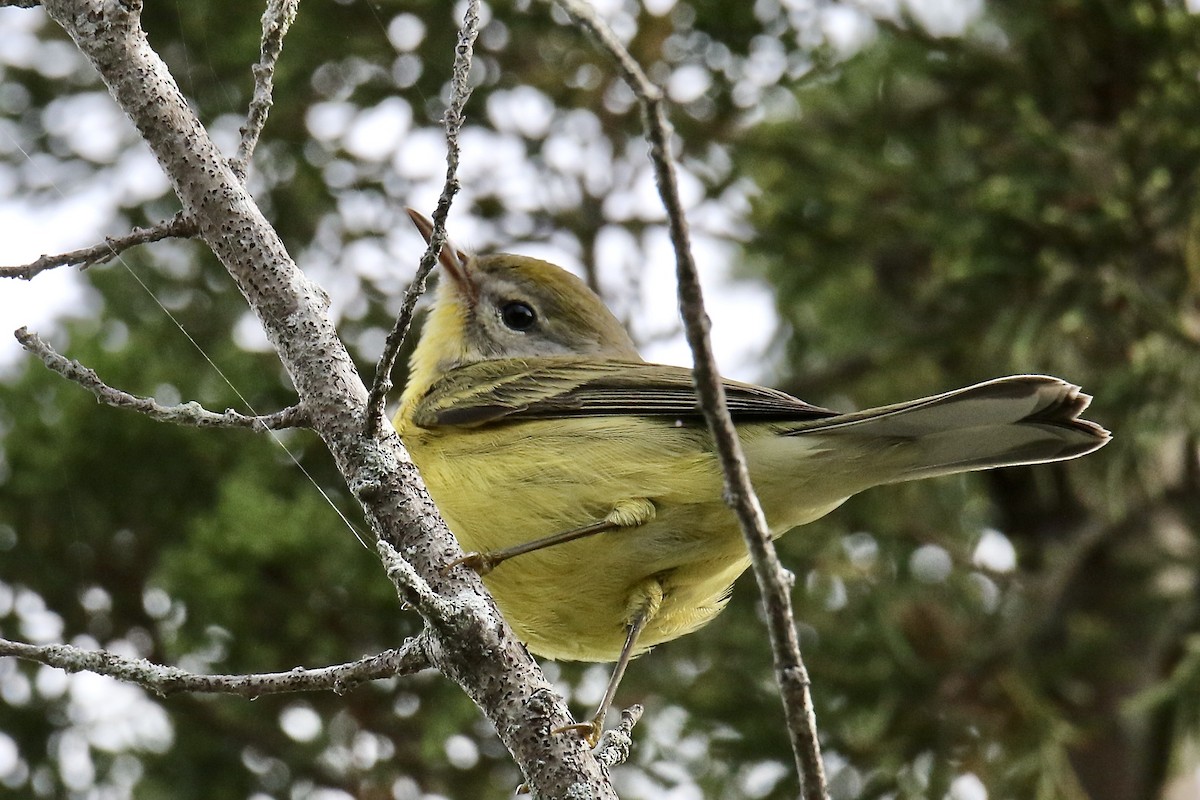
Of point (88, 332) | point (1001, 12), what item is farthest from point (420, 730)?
point (1001, 12)

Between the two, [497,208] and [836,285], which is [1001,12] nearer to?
[836,285]

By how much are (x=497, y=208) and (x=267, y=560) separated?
2.38m

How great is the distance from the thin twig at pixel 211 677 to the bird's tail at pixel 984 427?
1515mm

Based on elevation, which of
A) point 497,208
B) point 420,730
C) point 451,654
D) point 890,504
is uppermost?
point 497,208

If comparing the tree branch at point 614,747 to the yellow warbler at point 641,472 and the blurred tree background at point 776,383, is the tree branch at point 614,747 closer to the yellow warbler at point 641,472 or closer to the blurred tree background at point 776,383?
the yellow warbler at point 641,472

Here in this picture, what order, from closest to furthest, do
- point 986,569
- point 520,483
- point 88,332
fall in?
point 520,483 < point 88,332 < point 986,569

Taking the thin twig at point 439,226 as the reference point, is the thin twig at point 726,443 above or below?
below

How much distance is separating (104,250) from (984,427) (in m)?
2.29

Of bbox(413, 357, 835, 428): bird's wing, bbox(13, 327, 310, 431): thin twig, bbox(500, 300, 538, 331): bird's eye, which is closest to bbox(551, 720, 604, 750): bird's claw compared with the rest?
bbox(13, 327, 310, 431): thin twig

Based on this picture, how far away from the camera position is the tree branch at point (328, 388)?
2838 millimetres

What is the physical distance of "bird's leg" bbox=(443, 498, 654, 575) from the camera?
3.69m

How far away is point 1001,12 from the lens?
700 centimetres

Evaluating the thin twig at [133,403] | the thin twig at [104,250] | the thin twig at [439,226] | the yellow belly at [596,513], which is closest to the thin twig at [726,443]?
the thin twig at [439,226]

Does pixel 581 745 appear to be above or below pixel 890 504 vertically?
below
